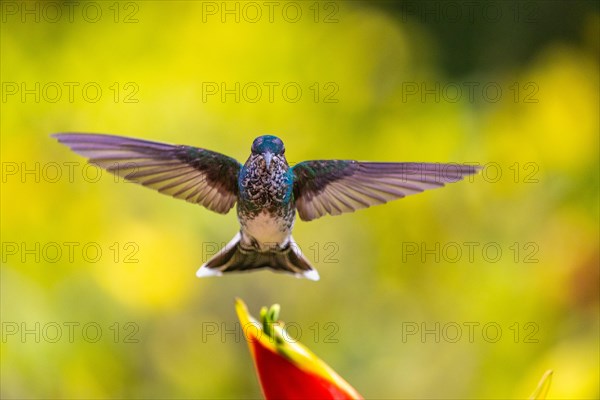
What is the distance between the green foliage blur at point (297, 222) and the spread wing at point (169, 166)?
0.58 metres

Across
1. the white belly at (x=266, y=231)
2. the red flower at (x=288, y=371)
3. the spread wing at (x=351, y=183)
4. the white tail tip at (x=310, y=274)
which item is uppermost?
the spread wing at (x=351, y=183)

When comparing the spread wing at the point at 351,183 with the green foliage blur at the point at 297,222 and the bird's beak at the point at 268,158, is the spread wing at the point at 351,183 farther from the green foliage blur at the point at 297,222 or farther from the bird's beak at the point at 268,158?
the green foliage blur at the point at 297,222

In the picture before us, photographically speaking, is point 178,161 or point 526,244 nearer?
point 178,161

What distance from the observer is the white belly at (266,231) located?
100 cm

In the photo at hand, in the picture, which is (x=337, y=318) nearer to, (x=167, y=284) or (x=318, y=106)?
(x=167, y=284)

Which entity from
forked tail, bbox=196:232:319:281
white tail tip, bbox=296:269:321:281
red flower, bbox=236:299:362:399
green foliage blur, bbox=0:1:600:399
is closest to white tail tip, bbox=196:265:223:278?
forked tail, bbox=196:232:319:281

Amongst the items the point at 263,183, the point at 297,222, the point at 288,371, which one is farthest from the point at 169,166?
the point at 297,222

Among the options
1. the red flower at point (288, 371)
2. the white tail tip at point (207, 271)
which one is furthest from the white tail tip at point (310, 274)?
the red flower at point (288, 371)

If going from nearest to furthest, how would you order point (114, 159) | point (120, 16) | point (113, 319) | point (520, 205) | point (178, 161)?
point (114, 159)
point (178, 161)
point (113, 319)
point (520, 205)
point (120, 16)

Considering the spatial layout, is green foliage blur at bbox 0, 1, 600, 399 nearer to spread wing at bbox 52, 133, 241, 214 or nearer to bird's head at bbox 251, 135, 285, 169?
spread wing at bbox 52, 133, 241, 214

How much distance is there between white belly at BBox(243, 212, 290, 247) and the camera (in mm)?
995

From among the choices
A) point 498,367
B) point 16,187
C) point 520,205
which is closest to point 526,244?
point 520,205

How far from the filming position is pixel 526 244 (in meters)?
1.67

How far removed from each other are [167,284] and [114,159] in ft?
2.56
